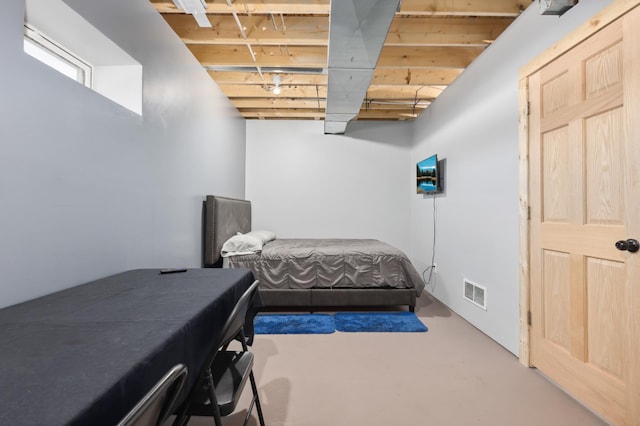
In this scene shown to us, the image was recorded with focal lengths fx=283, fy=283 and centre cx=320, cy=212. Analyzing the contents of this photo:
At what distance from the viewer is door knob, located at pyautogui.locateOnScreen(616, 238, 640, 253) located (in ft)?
4.71

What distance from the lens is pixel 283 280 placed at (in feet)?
10.7

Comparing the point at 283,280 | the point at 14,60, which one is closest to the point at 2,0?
the point at 14,60

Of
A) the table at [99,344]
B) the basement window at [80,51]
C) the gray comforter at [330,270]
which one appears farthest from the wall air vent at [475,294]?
the basement window at [80,51]

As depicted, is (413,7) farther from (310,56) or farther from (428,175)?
(428,175)

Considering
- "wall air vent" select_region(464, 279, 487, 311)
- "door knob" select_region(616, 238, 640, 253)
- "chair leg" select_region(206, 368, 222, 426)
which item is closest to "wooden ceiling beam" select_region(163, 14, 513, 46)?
"door knob" select_region(616, 238, 640, 253)

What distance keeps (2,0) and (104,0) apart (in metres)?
0.65

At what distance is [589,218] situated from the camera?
1.71 m

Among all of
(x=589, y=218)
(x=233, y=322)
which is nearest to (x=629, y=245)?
(x=589, y=218)

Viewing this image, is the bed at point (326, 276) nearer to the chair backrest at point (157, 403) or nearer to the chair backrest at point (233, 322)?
the chair backrest at point (233, 322)

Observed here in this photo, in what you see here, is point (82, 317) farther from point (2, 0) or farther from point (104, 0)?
point (104, 0)

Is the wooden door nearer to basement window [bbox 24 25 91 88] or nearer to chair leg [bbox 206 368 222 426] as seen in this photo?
chair leg [bbox 206 368 222 426]

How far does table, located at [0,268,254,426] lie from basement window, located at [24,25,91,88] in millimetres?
1245

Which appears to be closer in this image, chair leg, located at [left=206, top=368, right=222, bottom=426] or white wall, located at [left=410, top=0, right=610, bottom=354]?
chair leg, located at [left=206, top=368, right=222, bottom=426]

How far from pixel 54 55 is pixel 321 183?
3675mm
